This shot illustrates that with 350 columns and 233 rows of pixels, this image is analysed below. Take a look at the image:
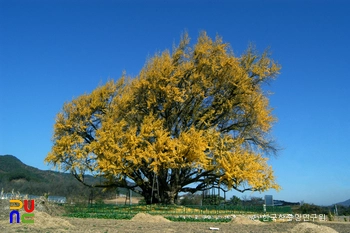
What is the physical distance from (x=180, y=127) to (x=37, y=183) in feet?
111

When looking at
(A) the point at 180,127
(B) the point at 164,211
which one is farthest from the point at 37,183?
(B) the point at 164,211

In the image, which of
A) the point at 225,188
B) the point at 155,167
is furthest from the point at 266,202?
the point at 155,167

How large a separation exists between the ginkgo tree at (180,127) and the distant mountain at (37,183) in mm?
5869

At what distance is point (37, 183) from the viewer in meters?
54.8

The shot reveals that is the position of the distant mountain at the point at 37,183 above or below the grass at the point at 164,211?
above

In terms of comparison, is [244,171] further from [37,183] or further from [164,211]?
[37,183]

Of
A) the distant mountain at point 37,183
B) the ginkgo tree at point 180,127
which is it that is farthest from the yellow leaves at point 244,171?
the distant mountain at point 37,183

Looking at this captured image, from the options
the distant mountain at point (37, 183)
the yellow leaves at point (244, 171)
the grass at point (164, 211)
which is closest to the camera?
the grass at point (164, 211)

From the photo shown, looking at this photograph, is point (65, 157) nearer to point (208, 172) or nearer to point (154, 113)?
point (154, 113)

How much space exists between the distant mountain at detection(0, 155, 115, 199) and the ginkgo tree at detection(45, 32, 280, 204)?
5869 millimetres

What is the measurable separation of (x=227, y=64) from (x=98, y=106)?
1051cm

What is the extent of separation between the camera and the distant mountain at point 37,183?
143 ft

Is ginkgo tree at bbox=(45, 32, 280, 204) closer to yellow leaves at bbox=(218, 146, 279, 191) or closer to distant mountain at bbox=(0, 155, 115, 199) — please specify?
yellow leaves at bbox=(218, 146, 279, 191)

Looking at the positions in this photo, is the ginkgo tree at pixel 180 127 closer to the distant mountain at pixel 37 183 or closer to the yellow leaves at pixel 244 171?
the yellow leaves at pixel 244 171
